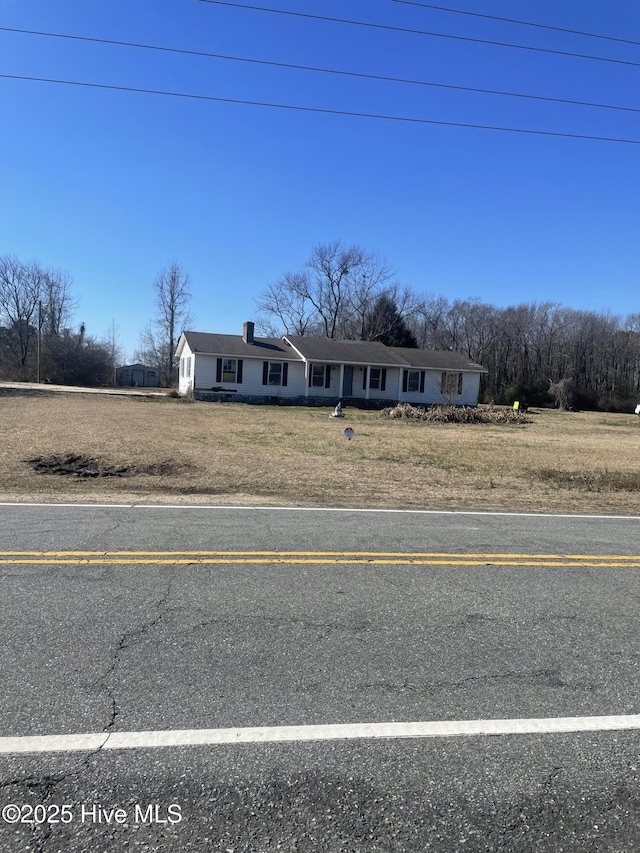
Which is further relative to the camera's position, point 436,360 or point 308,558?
point 436,360

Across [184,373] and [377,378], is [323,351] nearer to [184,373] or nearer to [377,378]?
[377,378]

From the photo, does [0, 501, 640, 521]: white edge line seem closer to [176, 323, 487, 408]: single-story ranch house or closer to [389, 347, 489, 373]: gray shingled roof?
[176, 323, 487, 408]: single-story ranch house

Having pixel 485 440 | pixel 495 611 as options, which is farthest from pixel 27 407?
pixel 495 611

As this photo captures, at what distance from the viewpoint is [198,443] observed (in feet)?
52.1

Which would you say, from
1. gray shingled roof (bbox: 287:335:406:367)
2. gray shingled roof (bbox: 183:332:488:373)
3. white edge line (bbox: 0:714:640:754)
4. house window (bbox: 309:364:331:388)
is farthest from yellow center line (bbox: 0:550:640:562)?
house window (bbox: 309:364:331:388)

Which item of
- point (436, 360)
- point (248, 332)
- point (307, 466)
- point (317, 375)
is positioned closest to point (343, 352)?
point (317, 375)

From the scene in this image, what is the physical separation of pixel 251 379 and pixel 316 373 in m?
4.59

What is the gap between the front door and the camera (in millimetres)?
39438

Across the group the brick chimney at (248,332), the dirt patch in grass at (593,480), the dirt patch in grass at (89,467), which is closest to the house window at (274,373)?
the brick chimney at (248,332)

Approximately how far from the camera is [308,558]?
5.48 metres

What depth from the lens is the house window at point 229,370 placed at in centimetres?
3688

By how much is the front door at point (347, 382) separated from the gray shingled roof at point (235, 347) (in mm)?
3588

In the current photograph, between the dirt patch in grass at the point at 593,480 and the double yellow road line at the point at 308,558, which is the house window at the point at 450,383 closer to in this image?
the dirt patch in grass at the point at 593,480

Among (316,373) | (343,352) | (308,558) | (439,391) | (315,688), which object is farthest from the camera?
(439,391)
